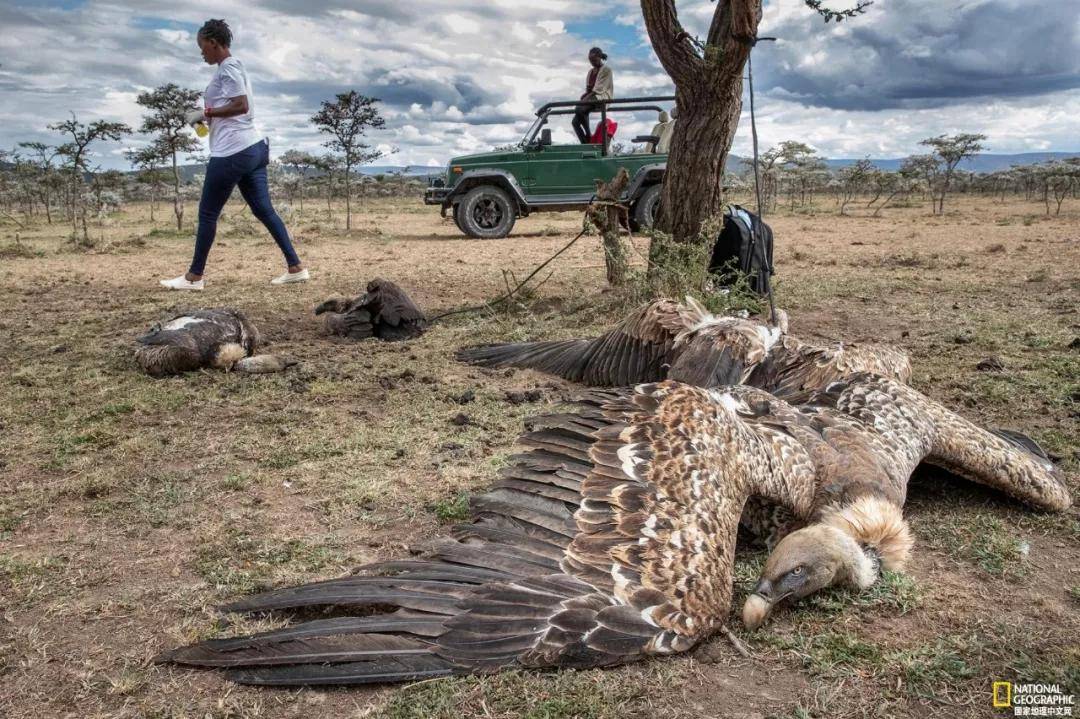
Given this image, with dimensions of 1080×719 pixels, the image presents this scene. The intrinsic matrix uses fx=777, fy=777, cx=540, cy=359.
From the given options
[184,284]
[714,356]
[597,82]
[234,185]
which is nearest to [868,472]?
[714,356]

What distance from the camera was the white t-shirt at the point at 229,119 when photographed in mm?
7547

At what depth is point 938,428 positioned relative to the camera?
3.50 metres

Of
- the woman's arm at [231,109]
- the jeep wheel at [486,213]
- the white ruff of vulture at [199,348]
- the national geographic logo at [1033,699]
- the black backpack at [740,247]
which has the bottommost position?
the national geographic logo at [1033,699]

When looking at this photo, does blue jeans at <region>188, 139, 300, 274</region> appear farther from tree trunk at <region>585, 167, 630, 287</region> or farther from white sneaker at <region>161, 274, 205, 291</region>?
tree trunk at <region>585, 167, 630, 287</region>

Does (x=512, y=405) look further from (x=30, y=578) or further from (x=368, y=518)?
(x=30, y=578)

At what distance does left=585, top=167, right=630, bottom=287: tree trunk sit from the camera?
7180 millimetres

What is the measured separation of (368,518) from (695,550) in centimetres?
163

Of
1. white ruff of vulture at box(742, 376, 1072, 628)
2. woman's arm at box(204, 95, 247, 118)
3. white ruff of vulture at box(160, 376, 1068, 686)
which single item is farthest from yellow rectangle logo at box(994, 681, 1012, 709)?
woman's arm at box(204, 95, 247, 118)

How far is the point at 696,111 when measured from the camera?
6.80m

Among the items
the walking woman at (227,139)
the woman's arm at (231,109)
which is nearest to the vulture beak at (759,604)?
the walking woman at (227,139)

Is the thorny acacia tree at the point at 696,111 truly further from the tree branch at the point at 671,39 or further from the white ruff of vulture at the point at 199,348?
the white ruff of vulture at the point at 199,348

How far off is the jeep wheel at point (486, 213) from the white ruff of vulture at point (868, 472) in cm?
1260

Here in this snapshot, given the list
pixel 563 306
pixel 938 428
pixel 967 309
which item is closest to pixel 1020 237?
pixel 967 309

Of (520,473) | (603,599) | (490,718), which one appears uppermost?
(520,473)
